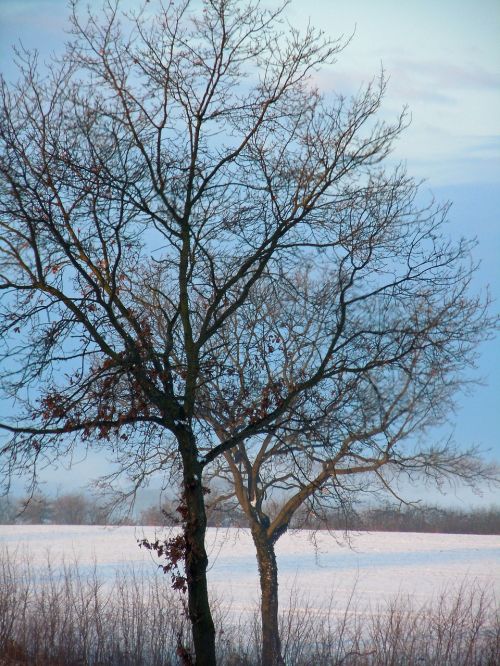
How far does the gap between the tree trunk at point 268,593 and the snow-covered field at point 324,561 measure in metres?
3.95

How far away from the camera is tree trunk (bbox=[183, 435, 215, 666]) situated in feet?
20.9

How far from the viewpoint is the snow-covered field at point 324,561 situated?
68.6ft

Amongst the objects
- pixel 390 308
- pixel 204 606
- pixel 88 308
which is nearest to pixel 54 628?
pixel 204 606

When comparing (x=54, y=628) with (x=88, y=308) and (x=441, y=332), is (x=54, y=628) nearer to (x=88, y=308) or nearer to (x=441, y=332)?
(x=88, y=308)

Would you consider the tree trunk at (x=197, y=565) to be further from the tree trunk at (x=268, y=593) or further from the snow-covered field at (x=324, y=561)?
the snow-covered field at (x=324, y=561)

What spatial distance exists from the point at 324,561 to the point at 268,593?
15.7 meters

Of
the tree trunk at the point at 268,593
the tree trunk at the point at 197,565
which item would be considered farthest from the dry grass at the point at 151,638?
the tree trunk at the point at 197,565

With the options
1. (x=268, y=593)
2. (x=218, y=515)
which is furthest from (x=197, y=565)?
(x=218, y=515)

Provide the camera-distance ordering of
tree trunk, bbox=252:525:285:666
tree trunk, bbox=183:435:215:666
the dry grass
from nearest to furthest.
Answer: tree trunk, bbox=183:435:215:666 → the dry grass → tree trunk, bbox=252:525:285:666

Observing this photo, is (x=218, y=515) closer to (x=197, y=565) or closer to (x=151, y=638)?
(x=151, y=638)

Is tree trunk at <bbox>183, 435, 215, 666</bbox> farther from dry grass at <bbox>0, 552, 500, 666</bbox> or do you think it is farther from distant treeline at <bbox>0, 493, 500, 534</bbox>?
dry grass at <bbox>0, 552, 500, 666</bbox>

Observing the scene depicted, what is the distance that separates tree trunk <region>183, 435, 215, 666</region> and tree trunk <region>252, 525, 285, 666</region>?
15.5ft

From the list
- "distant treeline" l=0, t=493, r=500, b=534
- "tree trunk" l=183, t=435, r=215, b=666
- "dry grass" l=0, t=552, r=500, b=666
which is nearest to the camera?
"tree trunk" l=183, t=435, r=215, b=666

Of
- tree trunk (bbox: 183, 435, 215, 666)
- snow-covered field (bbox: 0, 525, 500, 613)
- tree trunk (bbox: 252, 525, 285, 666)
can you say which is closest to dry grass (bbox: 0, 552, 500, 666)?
tree trunk (bbox: 252, 525, 285, 666)
